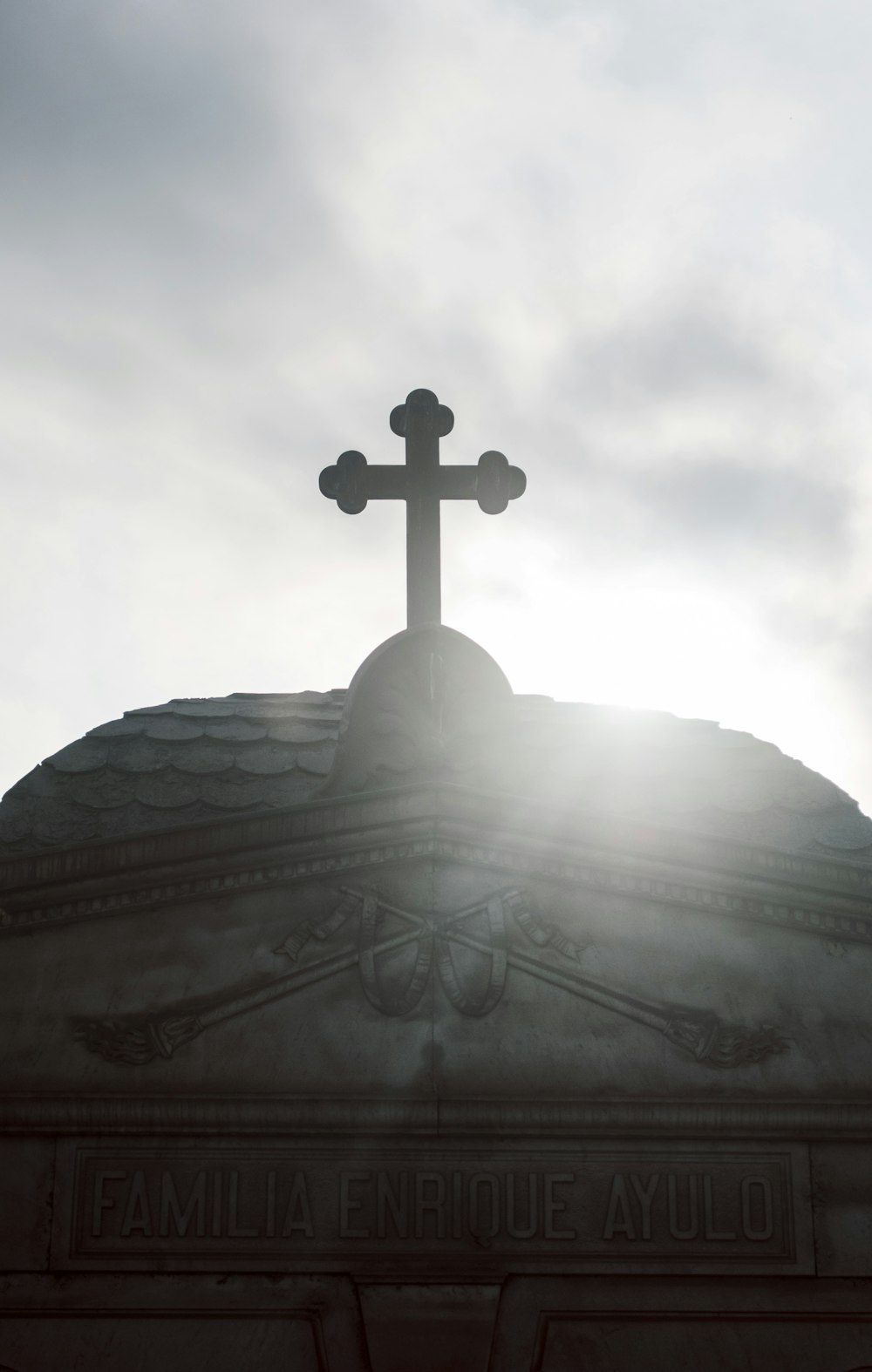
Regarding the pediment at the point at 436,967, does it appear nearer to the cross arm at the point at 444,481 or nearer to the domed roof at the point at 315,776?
the cross arm at the point at 444,481

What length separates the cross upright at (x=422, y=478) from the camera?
7949 millimetres

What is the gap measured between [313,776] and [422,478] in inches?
125

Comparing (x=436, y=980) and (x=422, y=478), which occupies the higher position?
(x=422, y=478)

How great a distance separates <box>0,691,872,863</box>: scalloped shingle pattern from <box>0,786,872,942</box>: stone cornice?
353cm

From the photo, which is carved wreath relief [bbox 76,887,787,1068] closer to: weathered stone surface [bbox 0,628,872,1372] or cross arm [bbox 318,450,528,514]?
weathered stone surface [bbox 0,628,872,1372]

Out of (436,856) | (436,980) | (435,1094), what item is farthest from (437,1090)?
(436,856)

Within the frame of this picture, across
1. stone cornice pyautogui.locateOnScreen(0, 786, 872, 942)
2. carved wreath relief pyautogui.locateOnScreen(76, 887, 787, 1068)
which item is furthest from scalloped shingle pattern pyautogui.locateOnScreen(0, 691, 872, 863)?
carved wreath relief pyautogui.locateOnScreen(76, 887, 787, 1068)

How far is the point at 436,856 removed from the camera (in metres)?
6.16

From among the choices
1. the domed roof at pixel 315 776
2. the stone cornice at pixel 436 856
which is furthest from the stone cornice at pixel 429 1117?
the domed roof at pixel 315 776

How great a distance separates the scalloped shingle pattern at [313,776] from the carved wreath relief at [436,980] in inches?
144

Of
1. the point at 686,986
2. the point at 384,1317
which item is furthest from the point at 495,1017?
the point at 384,1317

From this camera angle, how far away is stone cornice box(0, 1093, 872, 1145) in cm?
579

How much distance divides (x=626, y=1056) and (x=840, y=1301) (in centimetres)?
122

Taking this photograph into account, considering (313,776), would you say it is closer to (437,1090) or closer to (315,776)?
(315,776)
